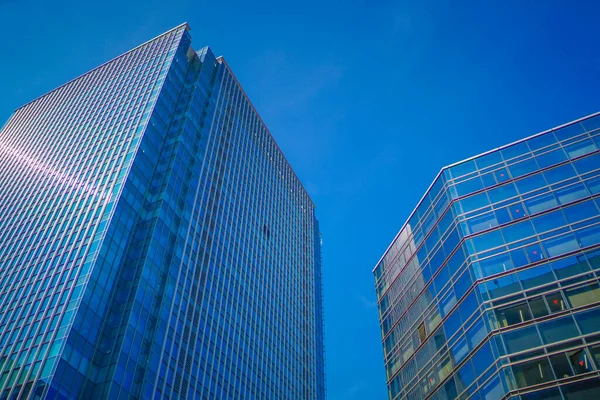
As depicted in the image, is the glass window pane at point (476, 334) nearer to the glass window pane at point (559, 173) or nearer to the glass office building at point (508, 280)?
the glass office building at point (508, 280)

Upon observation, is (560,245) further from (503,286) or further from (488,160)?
(488,160)

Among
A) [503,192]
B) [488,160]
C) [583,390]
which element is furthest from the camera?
[488,160]

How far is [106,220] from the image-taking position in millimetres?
66375

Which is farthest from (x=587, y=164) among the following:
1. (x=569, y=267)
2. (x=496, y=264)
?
(x=496, y=264)

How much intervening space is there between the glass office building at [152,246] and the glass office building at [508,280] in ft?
95.1

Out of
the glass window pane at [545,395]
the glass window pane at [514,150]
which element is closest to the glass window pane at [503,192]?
the glass window pane at [514,150]

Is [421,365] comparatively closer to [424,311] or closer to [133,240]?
[424,311]

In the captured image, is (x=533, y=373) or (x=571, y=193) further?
(x=571, y=193)

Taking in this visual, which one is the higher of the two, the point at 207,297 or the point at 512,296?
the point at 207,297

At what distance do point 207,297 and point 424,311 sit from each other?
137 ft

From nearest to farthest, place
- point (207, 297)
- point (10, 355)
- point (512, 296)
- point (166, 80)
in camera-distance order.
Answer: point (512, 296) → point (10, 355) → point (207, 297) → point (166, 80)

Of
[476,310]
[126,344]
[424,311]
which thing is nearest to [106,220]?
[126,344]

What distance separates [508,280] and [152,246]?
149 feet

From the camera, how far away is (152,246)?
68.1 meters
